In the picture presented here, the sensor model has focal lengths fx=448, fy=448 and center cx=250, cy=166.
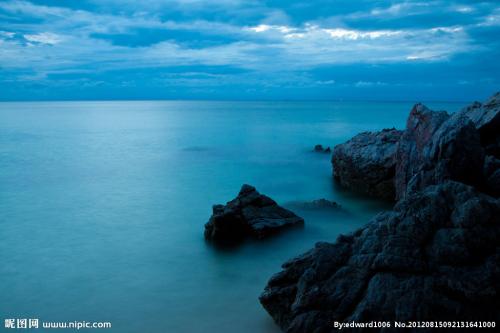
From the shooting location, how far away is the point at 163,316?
9.15 metres

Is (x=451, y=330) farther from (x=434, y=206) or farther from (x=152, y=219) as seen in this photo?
(x=152, y=219)

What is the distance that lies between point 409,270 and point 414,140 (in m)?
8.78

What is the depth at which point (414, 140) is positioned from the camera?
14695mm

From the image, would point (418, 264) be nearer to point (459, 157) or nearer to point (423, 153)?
point (459, 157)

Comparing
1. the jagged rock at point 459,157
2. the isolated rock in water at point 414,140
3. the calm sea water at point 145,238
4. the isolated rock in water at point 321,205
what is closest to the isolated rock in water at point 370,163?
the calm sea water at point 145,238

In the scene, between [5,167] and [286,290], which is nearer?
[286,290]

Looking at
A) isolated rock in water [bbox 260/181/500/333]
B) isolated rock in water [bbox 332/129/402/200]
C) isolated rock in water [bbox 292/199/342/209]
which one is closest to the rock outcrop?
isolated rock in water [bbox 332/129/402/200]

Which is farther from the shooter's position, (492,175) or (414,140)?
(414,140)

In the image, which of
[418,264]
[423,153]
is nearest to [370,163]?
[423,153]

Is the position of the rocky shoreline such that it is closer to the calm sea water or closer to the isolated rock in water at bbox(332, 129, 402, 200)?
the calm sea water

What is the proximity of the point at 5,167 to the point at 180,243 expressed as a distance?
19538mm

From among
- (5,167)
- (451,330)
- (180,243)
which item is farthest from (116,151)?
(451,330)

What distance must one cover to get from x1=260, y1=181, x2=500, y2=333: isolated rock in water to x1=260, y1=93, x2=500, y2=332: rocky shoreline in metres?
0.01

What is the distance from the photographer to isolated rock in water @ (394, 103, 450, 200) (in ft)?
45.2
